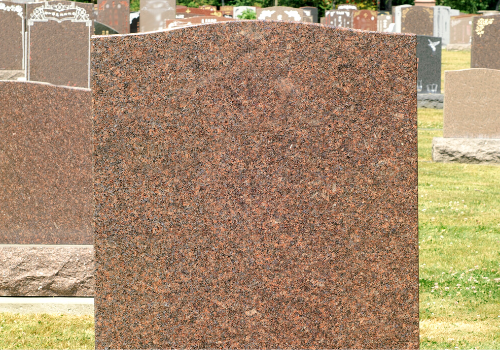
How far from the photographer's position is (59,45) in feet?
39.4

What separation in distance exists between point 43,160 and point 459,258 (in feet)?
13.2

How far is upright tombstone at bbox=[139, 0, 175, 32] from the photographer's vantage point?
20719mm

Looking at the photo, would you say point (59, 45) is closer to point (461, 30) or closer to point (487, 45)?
point (487, 45)

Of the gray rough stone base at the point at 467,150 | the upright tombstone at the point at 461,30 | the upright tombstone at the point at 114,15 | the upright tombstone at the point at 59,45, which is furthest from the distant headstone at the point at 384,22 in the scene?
the upright tombstone at the point at 59,45

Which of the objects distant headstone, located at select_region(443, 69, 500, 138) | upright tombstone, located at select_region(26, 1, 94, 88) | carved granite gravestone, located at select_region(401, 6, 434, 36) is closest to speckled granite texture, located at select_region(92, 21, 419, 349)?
distant headstone, located at select_region(443, 69, 500, 138)

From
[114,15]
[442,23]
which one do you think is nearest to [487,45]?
[114,15]

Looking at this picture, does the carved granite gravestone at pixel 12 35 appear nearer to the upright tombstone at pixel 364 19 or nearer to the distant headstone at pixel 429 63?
the distant headstone at pixel 429 63

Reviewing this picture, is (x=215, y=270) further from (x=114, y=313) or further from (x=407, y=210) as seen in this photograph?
(x=407, y=210)

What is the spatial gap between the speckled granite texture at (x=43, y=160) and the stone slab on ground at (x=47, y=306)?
0.47m

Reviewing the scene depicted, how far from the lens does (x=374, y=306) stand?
2926mm

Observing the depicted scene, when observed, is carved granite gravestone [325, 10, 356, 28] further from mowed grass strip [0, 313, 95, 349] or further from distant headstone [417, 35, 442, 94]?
mowed grass strip [0, 313, 95, 349]

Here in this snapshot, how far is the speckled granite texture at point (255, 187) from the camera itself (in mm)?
2881

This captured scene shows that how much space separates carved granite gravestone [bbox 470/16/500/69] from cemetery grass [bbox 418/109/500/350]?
183 inches

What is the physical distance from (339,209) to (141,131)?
0.89 meters
